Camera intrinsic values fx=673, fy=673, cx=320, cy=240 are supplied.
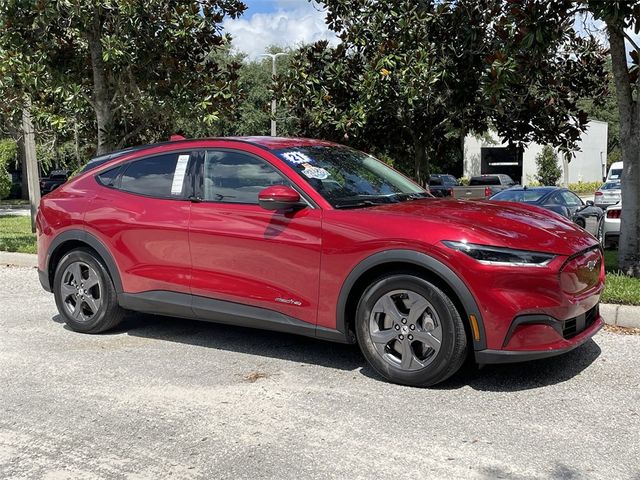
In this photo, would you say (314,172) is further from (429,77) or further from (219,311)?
(429,77)

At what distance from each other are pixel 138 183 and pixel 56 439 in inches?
101

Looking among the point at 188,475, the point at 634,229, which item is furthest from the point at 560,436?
the point at 634,229

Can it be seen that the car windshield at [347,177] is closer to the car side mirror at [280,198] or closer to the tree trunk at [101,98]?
the car side mirror at [280,198]

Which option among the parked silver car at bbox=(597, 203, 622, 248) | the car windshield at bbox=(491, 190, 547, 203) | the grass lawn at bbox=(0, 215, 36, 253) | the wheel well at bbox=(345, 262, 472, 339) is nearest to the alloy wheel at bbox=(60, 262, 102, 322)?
the wheel well at bbox=(345, 262, 472, 339)

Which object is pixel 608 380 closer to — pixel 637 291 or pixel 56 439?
pixel 637 291

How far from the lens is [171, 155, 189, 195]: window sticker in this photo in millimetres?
5512

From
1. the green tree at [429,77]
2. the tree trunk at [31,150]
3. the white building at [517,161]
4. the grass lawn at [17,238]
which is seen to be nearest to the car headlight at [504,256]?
the green tree at [429,77]

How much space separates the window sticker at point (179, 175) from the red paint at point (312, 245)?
0.10 metres

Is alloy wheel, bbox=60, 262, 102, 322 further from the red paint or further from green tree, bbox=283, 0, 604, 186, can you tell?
green tree, bbox=283, 0, 604, 186

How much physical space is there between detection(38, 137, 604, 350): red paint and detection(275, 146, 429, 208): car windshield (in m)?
0.12

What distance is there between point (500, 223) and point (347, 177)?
1338 mm

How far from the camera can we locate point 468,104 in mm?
11000

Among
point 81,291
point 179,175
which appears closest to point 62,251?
point 81,291

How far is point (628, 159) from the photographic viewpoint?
7.80 meters
